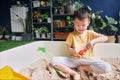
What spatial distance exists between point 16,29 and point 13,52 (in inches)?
117

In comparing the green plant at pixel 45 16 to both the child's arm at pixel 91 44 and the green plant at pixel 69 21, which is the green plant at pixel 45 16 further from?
the child's arm at pixel 91 44

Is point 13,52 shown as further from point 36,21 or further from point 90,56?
point 36,21

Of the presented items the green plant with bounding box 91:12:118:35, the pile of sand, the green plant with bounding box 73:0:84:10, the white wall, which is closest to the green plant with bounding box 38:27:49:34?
the green plant with bounding box 73:0:84:10

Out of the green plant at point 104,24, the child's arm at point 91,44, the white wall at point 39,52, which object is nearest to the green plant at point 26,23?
the green plant at point 104,24

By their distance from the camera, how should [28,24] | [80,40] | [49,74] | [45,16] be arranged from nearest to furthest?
[49,74]
[80,40]
[45,16]
[28,24]

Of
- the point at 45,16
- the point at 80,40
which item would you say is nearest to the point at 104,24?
the point at 45,16

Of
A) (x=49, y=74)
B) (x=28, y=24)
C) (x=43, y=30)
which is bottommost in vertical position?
(x=49, y=74)

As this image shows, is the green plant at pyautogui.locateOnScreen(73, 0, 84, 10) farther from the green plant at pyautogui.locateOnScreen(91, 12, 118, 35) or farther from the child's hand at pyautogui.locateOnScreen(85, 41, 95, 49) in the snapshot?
the child's hand at pyautogui.locateOnScreen(85, 41, 95, 49)

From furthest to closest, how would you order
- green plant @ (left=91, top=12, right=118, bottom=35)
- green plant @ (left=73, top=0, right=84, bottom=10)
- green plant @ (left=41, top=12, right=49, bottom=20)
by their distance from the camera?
green plant @ (left=41, top=12, right=49, bottom=20), green plant @ (left=73, top=0, right=84, bottom=10), green plant @ (left=91, top=12, right=118, bottom=35)

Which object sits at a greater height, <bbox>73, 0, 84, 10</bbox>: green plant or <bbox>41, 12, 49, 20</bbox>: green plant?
<bbox>73, 0, 84, 10</bbox>: green plant

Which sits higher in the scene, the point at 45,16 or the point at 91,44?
the point at 45,16

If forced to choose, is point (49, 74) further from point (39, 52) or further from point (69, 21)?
point (69, 21)

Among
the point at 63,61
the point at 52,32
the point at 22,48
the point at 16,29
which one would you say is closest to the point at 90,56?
the point at 63,61

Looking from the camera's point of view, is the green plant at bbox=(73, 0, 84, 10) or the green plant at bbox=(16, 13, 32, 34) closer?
the green plant at bbox=(73, 0, 84, 10)
